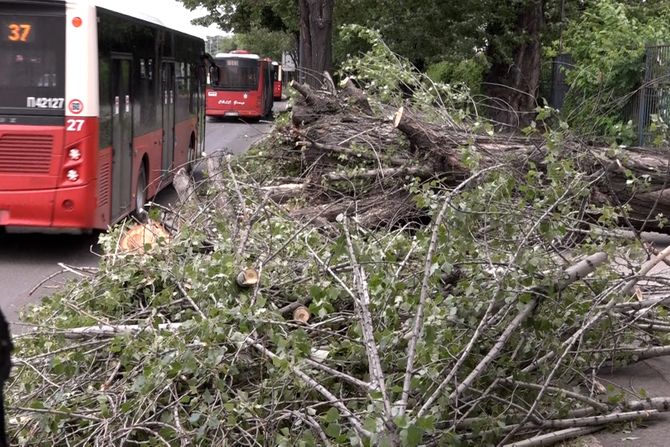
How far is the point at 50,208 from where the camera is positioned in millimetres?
10664

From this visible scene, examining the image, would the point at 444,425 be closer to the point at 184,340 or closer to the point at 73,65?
the point at 184,340

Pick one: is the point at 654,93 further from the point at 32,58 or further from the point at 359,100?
the point at 32,58

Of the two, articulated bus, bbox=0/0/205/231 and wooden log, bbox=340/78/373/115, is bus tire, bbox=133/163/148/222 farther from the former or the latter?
wooden log, bbox=340/78/373/115

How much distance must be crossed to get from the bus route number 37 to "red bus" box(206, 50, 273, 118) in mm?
32119

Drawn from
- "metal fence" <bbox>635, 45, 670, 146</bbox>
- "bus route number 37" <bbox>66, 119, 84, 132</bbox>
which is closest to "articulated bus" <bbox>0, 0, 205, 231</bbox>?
"bus route number 37" <bbox>66, 119, 84, 132</bbox>

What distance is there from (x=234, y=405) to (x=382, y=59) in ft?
26.9

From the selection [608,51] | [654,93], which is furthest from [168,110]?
[608,51]

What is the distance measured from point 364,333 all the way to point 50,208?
675cm

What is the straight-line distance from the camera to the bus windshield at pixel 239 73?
4247 centimetres

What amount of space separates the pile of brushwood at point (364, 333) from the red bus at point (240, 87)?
3631cm

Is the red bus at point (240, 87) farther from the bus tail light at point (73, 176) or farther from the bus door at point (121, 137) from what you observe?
the bus tail light at point (73, 176)

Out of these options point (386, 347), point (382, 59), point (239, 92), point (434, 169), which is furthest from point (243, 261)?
point (239, 92)

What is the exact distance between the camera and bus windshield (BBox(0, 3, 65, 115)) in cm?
1058

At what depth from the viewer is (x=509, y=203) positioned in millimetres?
5504
